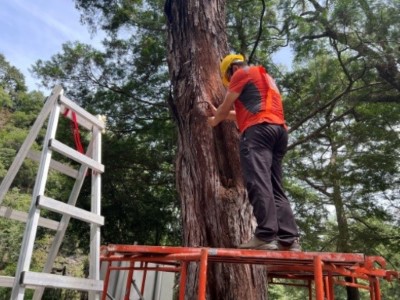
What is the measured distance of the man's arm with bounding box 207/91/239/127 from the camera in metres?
2.79

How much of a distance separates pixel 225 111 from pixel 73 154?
1112mm

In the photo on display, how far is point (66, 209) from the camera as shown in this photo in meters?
2.23

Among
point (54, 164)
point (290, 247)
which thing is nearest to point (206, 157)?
point (290, 247)

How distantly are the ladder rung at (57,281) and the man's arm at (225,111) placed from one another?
1.40 metres

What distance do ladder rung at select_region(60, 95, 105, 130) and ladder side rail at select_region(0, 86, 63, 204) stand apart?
64 millimetres

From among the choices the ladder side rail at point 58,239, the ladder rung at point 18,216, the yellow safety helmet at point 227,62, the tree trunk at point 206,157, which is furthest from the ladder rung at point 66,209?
the yellow safety helmet at point 227,62

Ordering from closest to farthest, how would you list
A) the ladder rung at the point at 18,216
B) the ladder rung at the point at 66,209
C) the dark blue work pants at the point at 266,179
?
1. the ladder rung at the point at 66,209
2. the dark blue work pants at the point at 266,179
3. the ladder rung at the point at 18,216

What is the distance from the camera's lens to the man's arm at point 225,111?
2.79 meters

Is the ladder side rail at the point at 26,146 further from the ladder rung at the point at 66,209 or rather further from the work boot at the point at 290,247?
the work boot at the point at 290,247

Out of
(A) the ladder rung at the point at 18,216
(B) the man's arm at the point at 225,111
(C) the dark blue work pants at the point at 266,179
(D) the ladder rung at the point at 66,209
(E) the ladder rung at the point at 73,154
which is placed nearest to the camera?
(D) the ladder rung at the point at 66,209

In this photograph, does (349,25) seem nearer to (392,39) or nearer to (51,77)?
(392,39)

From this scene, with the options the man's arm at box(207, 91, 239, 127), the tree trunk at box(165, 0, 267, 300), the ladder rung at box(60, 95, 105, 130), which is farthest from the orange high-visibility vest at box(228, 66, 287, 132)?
the ladder rung at box(60, 95, 105, 130)

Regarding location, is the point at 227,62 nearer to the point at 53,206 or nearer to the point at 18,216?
the point at 53,206

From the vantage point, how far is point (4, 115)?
27875 mm
